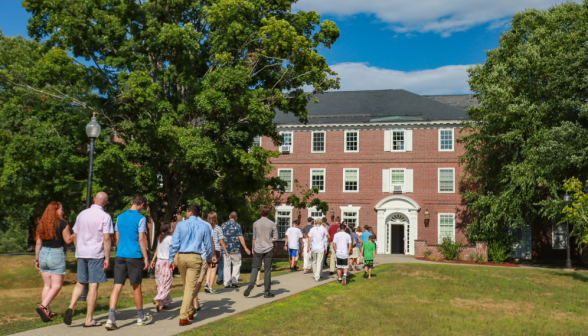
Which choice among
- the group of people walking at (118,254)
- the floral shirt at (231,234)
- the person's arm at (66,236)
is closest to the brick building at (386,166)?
the floral shirt at (231,234)

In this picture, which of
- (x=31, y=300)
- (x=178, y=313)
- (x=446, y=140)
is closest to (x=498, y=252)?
(x=446, y=140)

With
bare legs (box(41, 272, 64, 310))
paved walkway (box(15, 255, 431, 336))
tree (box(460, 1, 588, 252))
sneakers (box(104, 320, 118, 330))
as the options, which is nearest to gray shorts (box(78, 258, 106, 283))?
sneakers (box(104, 320, 118, 330))

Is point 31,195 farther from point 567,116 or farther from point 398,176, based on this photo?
point 567,116

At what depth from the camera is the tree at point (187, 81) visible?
16719 mm

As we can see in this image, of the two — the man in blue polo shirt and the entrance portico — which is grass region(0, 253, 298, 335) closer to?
the man in blue polo shirt

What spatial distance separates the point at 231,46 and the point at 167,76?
2.68 metres

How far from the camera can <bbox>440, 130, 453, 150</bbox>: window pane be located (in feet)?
108

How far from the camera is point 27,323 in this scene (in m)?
7.75

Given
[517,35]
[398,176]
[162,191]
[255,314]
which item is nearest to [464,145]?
[398,176]

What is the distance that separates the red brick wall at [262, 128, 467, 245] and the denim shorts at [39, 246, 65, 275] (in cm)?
2663

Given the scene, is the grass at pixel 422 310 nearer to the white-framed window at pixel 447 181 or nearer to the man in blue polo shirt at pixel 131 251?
the man in blue polo shirt at pixel 131 251

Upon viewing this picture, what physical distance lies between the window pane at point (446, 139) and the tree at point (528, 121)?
4.84 ft

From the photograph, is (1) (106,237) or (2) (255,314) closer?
(1) (106,237)

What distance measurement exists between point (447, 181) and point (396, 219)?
4.21 meters
